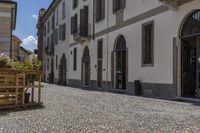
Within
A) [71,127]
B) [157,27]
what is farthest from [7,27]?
[71,127]

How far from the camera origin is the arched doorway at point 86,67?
Result: 2856cm

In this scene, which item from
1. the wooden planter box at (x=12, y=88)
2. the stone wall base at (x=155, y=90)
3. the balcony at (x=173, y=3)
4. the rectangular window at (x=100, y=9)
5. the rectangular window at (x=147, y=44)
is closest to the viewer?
the wooden planter box at (x=12, y=88)

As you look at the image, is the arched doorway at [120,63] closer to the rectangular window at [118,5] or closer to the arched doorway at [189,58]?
the rectangular window at [118,5]

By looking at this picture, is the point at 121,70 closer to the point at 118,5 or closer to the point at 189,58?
the point at 118,5

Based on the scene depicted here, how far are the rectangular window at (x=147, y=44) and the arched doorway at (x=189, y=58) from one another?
2481mm

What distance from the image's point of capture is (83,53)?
29.5 m

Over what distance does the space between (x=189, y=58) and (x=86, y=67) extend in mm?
14949

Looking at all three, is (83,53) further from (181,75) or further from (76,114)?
(76,114)

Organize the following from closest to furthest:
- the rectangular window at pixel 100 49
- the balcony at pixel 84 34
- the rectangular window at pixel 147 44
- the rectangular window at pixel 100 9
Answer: the rectangular window at pixel 147 44 < the rectangular window at pixel 100 9 < the rectangular window at pixel 100 49 < the balcony at pixel 84 34

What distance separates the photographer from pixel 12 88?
1088cm

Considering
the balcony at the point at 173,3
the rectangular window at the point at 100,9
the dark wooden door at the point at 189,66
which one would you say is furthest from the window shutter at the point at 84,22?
the dark wooden door at the point at 189,66

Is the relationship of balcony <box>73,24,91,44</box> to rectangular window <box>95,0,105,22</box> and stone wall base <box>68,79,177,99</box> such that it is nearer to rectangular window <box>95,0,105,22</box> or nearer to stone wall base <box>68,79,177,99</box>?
rectangular window <box>95,0,105,22</box>

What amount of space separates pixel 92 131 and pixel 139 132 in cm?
88

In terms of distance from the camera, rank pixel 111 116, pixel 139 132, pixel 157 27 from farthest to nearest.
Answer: pixel 157 27, pixel 111 116, pixel 139 132
